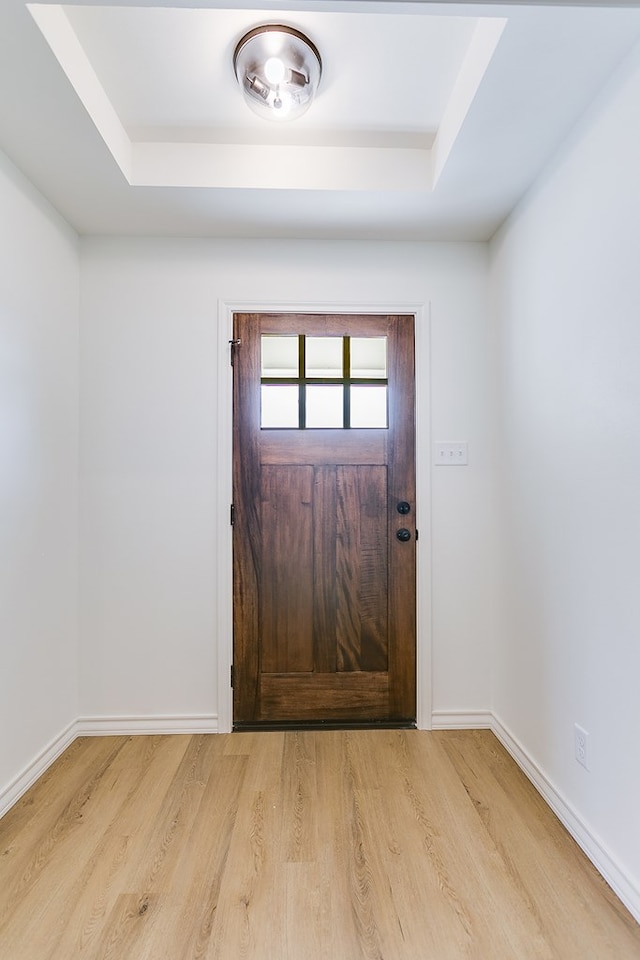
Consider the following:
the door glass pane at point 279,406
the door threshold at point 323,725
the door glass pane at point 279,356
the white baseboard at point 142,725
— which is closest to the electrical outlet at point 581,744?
the door threshold at point 323,725

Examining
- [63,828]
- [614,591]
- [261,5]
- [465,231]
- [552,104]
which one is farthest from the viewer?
[465,231]

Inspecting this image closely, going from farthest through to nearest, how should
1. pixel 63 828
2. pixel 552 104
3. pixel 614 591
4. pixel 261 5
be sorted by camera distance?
pixel 63 828 < pixel 552 104 < pixel 614 591 < pixel 261 5

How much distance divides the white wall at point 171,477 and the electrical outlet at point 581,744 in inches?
33.7

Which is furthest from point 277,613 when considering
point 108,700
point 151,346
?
point 151,346

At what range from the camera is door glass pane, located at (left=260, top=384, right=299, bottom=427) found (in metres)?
2.71

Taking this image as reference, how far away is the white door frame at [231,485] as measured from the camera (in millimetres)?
2678

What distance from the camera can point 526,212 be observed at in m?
2.29

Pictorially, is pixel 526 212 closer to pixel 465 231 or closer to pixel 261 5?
pixel 465 231

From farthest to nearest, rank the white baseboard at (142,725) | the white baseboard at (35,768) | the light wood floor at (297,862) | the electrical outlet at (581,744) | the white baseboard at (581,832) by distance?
the white baseboard at (142,725)
the white baseboard at (35,768)
the electrical outlet at (581,744)
the white baseboard at (581,832)
the light wood floor at (297,862)

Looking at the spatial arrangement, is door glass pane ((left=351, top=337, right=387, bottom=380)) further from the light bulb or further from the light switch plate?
the light bulb

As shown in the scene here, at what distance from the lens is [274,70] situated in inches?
68.7

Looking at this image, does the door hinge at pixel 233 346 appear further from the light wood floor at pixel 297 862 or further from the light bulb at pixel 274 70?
the light wood floor at pixel 297 862

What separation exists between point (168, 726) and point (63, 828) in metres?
0.75

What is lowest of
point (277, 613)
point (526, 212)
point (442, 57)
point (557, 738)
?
point (557, 738)
